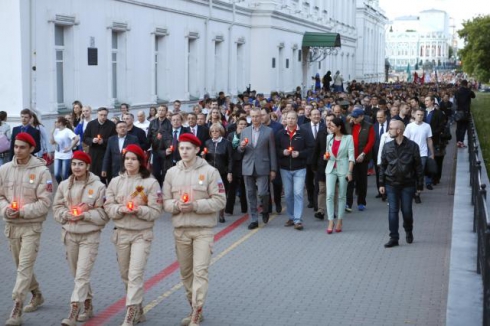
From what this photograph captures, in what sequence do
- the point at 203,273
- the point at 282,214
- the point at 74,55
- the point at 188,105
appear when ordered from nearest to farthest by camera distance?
1. the point at 203,273
2. the point at 282,214
3. the point at 74,55
4. the point at 188,105

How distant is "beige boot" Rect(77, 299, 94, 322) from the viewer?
8.15m

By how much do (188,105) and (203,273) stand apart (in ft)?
68.3

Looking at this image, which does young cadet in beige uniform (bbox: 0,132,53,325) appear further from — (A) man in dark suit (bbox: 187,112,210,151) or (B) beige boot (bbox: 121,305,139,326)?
(A) man in dark suit (bbox: 187,112,210,151)

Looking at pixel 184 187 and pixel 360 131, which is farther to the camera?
pixel 360 131

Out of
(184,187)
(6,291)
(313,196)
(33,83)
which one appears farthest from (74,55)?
(184,187)

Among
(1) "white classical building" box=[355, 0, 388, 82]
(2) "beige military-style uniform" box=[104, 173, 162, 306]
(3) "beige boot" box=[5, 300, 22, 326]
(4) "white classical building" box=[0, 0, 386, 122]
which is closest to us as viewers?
(2) "beige military-style uniform" box=[104, 173, 162, 306]

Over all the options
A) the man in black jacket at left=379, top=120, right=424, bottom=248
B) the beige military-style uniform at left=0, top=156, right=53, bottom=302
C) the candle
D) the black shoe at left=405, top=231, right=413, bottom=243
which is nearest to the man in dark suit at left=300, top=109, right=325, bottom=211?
the man in black jacket at left=379, top=120, right=424, bottom=248

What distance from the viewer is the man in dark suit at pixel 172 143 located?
1435 cm

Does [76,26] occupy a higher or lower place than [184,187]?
higher

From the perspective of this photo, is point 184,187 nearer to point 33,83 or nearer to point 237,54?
point 33,83

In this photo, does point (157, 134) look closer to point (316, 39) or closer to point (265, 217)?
point (265, 217)

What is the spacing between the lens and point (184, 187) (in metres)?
7.96

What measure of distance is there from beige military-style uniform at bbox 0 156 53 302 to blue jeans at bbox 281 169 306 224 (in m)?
5.43

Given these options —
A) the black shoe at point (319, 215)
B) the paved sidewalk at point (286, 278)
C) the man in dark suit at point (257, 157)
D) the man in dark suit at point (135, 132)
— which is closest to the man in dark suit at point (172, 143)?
the man in dark suit at point (135, 132)
